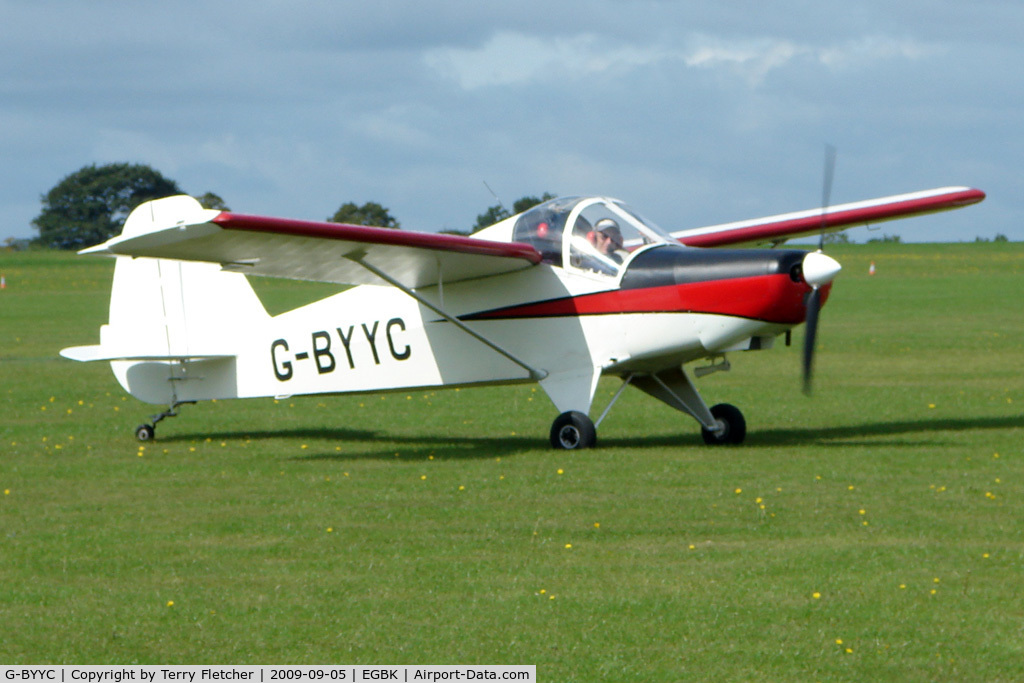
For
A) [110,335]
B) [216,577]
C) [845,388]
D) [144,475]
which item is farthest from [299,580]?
[845,388]

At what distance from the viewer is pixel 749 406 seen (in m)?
15.8

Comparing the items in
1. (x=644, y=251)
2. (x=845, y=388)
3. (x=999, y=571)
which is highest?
(x=644, y=251)

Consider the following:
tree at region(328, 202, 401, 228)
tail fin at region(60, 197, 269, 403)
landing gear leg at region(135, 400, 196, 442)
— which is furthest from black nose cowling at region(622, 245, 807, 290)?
tree at region(328, 202, 401, 228)

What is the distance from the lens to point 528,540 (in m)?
7.85

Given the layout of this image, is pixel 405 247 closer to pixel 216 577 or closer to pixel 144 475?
pixel 144 475

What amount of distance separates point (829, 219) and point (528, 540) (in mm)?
8515

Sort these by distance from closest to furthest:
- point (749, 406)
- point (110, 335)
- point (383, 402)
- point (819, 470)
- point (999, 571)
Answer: point (999, 571) < point (819, 470) < point (110, 335) < point (749, 406) < point (383, 402)

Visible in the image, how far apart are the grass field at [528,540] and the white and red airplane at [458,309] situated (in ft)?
2.28

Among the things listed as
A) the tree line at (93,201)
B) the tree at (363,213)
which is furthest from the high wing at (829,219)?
the tree line at (93,201)

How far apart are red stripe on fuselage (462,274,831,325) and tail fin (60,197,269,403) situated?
3.13m

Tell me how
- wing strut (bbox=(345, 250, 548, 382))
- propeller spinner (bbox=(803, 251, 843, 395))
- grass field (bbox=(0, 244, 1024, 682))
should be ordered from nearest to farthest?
grass field (bbox=(0, 244, 1024, 682)) < propeller spinner (bbox=(803, 251, 843, 395)) < wing strut (bbox=(345, 250, 548, 382))

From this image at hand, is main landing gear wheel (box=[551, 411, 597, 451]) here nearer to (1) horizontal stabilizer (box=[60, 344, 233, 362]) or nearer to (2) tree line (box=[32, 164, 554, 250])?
(1) horizontal stabilizer (box=[60, 344, 233, 362])

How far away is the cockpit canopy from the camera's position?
11820mm

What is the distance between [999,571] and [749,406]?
8.99m
